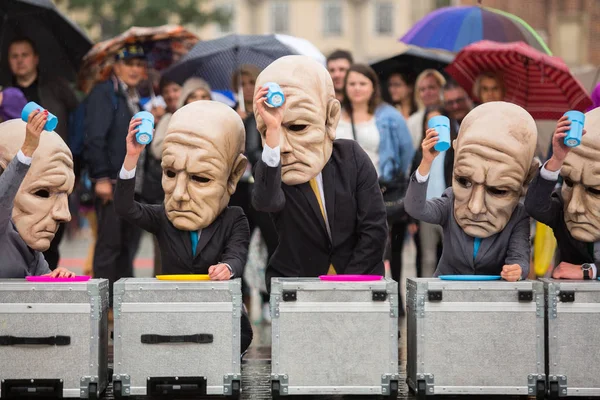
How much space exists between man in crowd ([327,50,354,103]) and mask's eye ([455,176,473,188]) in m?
3.46

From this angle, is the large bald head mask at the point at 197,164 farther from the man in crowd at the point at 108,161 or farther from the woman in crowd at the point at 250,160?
the man in crowd at the point at 108,161

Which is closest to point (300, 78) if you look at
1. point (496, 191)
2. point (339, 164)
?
point (339, 164)

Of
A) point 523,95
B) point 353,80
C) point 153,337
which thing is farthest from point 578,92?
point 153,337

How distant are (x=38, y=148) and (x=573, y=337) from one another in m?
3.30

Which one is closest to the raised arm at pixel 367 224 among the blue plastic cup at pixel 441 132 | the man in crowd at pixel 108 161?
the blue plastic cup at pixel 441 132

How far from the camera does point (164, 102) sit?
11188 millimetres

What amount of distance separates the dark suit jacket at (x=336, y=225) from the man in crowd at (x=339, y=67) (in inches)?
128

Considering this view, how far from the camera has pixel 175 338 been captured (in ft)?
20.2

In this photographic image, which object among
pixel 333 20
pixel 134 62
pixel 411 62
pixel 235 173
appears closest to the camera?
pixel 235 173

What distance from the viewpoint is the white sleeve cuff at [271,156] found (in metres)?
6.48

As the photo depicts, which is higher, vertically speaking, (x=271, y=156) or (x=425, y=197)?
(x=271, y=156)

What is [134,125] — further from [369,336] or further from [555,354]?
[555,354]

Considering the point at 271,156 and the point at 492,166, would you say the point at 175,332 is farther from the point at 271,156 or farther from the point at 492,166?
the point at 492,166

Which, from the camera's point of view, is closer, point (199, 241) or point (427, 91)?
point (199, 241)
